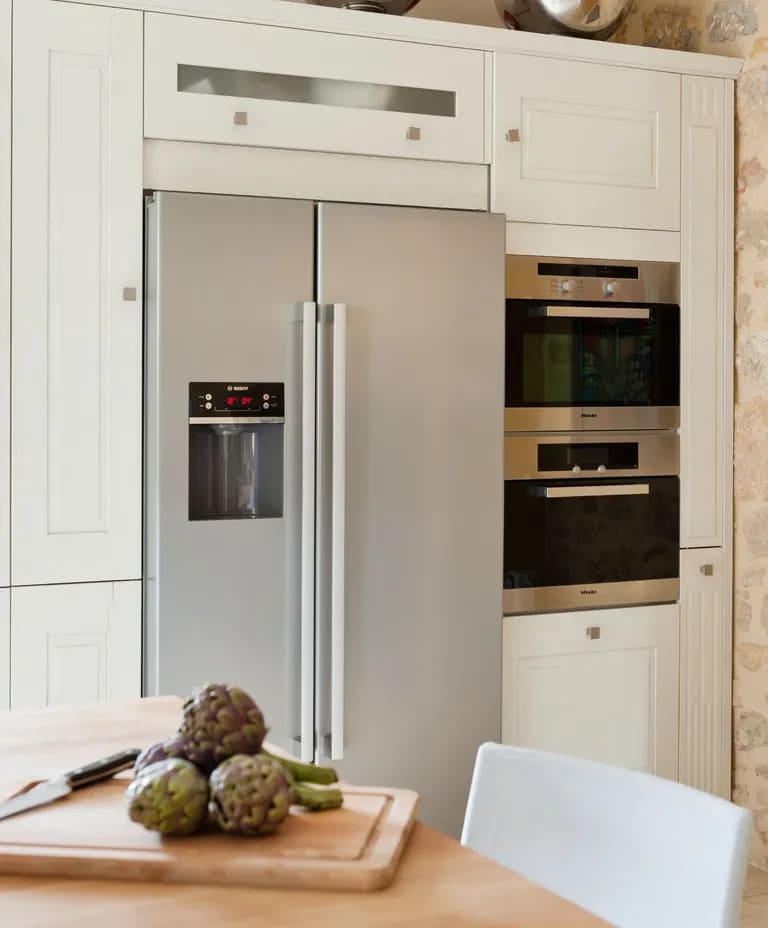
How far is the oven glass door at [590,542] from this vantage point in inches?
119

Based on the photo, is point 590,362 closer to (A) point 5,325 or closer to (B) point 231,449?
(B) point 231,449

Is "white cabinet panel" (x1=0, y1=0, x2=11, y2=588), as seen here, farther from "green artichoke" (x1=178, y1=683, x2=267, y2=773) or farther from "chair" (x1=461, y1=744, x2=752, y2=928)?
"green artichoke" (x1=178, y1=683, x2=267, y2=773)

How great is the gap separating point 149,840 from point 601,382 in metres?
2.32

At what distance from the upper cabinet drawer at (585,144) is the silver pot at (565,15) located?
0.44ft

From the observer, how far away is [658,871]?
1.31 m

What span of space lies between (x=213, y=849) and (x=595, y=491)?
7.34 ft

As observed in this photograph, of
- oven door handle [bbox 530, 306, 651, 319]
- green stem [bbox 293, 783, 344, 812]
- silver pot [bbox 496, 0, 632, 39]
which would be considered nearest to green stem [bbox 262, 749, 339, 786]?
green stem [bbox 293, 783, 344, 812]

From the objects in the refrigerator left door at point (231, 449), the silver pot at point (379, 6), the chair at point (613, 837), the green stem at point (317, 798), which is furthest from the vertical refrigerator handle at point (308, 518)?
the green stem at point (317, 798)

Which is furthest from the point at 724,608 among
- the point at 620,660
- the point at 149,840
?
the point at 149,840

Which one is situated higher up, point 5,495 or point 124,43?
point 124,43

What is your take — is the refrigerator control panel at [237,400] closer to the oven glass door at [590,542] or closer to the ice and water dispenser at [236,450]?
the ice and water dispenser at [236,450]

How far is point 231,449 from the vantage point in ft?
8.91

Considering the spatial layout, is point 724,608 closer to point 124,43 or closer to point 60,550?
point 60,550

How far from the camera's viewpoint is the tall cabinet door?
8.43 feet
